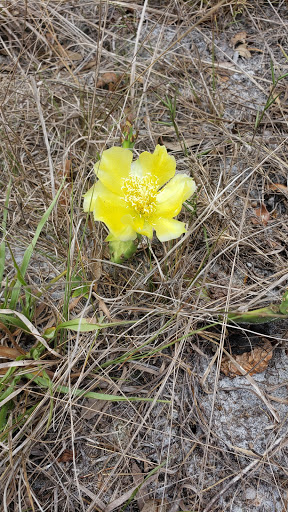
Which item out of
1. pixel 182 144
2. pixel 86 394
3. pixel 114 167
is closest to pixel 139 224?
pixel 114 167

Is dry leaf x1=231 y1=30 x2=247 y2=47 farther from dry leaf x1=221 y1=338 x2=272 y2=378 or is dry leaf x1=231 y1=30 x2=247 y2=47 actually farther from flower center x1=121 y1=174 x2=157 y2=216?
dry leaf x1=221 y1=338 x2=272 y2=378

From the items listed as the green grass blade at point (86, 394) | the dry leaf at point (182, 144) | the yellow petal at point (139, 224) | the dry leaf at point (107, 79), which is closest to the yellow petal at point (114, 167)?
the yellow petal at point (139, 224)

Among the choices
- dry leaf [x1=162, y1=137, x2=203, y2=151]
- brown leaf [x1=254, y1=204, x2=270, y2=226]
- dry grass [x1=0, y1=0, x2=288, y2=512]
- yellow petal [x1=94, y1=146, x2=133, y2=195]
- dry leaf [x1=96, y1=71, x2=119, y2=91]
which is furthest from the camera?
dry leaf [x1=96, y1=71, x2=119, y2=91]

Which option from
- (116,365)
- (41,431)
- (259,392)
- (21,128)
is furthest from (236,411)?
(21,128)

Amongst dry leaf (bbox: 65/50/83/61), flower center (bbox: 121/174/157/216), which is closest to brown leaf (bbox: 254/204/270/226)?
flower center (bbox: 121/174/157/216)

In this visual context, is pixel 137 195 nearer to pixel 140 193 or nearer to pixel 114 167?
pixel 140 193

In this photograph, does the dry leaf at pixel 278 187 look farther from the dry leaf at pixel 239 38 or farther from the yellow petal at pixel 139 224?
the dry leaf at pixel 239 38

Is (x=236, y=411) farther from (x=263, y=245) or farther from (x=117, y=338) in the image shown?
(x=263, y=245)
